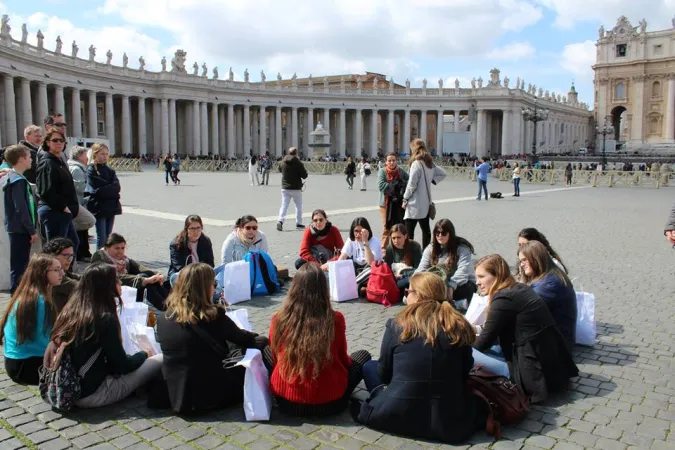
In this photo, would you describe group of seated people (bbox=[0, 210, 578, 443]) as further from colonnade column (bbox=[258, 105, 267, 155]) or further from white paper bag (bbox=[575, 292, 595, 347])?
colonnade column (bbox=[258, 105, 267, 155])

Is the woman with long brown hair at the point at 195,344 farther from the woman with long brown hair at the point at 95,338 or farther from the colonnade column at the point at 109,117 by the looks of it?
the colonnade column at the point at 109,117

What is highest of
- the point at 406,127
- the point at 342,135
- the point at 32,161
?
the point at 406,127

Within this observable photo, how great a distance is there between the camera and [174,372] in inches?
177

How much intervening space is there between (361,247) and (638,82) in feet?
296

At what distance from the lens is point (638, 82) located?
280 feet

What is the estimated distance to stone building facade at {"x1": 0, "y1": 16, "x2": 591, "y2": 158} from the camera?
157 feet

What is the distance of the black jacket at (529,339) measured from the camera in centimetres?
479

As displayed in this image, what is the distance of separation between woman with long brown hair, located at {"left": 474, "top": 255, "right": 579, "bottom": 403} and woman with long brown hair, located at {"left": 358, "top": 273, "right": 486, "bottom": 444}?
68cm

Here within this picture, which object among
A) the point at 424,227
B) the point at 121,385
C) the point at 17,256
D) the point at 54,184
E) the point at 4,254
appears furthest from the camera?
the point at 424,227

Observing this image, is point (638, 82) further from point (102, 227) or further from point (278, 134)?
point (102, 227)

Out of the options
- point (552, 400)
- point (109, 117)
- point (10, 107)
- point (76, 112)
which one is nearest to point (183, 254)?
point (552, 400)

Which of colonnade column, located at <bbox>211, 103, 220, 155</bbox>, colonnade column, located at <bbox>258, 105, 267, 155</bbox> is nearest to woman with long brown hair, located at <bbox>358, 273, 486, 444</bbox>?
colonnade column, located at <bbox>211, 103, 220, 155</bbox>

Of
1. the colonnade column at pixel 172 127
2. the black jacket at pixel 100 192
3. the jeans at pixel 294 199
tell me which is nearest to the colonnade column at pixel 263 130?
the colonnade column at pixel 172 127

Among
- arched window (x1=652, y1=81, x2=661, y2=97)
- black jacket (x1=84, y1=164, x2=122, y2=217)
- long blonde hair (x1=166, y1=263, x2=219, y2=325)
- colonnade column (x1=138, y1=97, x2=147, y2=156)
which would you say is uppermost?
arched window (x1=652, y1=81, x2=661, y2=97)
